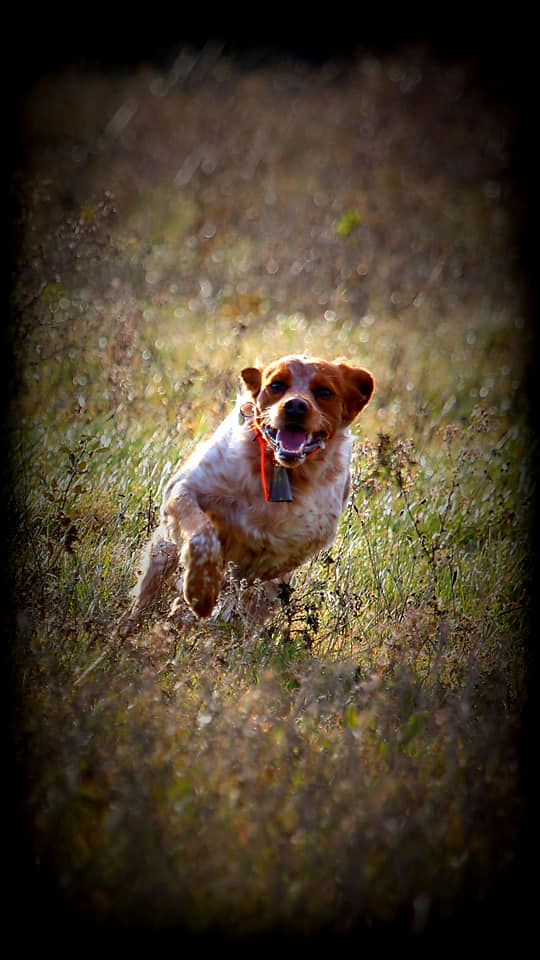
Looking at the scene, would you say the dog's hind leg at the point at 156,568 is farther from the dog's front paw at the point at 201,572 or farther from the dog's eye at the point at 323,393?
the dog's eye at the point at 323,393

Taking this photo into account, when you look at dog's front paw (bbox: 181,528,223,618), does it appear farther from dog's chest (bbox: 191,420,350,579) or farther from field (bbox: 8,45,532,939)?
dog's chest (bbox: 191,420,350,579)

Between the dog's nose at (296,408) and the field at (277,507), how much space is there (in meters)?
0.71

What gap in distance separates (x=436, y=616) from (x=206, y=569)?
3.07ft

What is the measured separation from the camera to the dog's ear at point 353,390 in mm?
4172

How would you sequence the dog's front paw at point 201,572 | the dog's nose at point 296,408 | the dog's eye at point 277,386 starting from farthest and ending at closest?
the dog's eye at point 277,386, the dog's nose at point 296,408, the dog's front paw at point 201,572

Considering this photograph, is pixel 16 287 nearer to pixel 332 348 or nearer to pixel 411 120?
pixel 332 348

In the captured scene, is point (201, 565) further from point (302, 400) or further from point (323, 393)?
point (323, 393)

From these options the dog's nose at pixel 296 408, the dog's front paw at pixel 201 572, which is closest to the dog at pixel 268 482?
the dog's nose at pixel 296 408

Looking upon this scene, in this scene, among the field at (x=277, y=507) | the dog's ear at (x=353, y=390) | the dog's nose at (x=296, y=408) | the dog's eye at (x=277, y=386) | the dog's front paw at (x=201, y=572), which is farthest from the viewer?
the dog's ear at (x=353, y=390)

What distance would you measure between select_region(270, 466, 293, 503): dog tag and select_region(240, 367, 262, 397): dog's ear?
34cm

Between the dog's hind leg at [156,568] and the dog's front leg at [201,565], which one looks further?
the dog's hind leg at [156,568]

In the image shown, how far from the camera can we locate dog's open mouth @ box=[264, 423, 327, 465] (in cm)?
384

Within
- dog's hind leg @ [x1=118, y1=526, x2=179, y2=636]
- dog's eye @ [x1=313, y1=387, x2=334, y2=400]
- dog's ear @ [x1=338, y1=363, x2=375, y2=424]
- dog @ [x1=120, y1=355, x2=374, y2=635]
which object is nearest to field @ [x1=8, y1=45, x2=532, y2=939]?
dog's hind leg @ [x1=118, y1=526, x2=179, y2=636]

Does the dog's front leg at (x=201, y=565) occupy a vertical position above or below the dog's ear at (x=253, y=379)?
below
